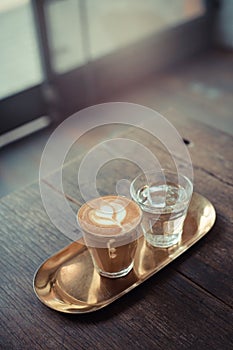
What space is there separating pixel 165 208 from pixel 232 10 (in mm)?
1966

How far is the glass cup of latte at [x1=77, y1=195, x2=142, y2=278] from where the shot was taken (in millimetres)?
784

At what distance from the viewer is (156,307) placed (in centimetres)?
76

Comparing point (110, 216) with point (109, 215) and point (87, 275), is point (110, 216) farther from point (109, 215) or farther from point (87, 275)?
point (87, 275)

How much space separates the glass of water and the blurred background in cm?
96

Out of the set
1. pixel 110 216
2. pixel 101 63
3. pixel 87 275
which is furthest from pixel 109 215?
pixel 101 63

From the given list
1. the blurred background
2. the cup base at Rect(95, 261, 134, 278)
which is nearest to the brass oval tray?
the cup base at Rect(95, 261, 134, 278)

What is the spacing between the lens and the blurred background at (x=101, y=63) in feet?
6.63

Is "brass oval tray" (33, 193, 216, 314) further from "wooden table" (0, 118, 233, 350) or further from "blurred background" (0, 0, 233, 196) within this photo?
"blurred background" (0, 0, 233, 196)

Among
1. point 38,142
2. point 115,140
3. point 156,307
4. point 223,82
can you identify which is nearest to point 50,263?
point 156,307

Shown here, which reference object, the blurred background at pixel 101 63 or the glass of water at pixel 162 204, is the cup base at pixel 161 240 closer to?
the glass of water at pixel 162 204

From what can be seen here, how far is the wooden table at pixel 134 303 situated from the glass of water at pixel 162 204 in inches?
1.9

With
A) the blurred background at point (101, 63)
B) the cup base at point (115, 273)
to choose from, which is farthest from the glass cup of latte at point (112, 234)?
the blurred background at point (101, 63)

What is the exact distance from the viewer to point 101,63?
7.45ft

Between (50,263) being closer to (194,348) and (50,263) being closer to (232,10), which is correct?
(194,348)
